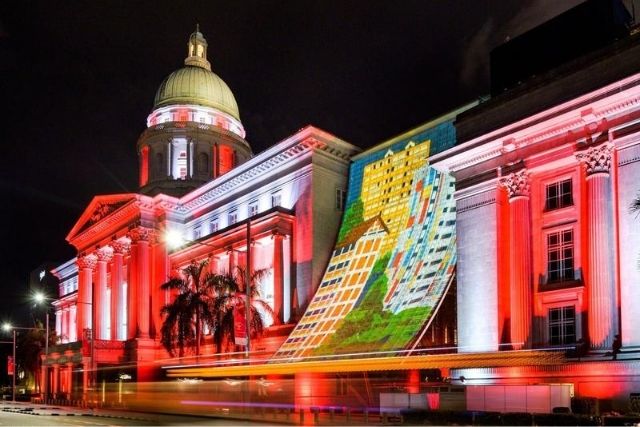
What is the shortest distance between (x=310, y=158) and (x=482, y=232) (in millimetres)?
18257

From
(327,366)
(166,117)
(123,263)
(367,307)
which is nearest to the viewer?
(327,366)

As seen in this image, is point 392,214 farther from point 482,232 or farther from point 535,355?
point 535,355

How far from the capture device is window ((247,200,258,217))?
197ft

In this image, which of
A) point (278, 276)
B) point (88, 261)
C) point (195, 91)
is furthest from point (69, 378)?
point (195, 91)

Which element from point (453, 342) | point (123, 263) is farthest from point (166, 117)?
point (453, 342)

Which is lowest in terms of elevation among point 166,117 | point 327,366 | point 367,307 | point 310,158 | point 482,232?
point 327,366

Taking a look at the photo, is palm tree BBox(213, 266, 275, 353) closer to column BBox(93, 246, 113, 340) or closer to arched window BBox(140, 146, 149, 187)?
column BBox(93, 246, 113, 340)

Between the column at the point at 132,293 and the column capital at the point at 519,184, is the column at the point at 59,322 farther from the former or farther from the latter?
the column capital at the point at 519,184

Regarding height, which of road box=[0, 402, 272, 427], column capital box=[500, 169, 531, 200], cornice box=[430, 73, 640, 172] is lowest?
road box=[0, 402, 272, 427]

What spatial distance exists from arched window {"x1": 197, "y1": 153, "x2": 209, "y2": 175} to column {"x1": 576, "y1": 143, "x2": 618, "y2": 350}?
173 feet

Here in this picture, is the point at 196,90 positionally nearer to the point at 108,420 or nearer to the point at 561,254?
the point at 108,420

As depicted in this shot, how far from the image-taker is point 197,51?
94.4m

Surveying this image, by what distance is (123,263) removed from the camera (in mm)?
71250

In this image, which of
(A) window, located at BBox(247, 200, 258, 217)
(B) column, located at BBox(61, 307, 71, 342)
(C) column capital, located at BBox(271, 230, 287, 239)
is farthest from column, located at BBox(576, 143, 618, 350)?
(B) column, located at BBox(61, 307, 71, 342)
